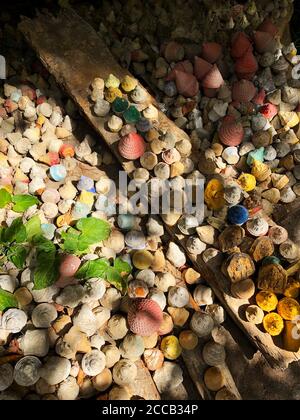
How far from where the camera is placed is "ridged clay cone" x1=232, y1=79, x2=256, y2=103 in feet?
7.73

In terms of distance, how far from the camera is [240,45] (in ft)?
8.07

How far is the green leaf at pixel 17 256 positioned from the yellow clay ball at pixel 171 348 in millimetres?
711

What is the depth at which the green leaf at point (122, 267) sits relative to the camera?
1935mm

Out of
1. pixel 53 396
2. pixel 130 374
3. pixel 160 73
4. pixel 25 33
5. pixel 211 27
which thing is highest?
pixel 211 27

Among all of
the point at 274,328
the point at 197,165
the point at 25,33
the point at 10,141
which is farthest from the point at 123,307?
the point at 25,33

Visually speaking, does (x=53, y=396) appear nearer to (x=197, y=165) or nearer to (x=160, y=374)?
(x=160, y=374)

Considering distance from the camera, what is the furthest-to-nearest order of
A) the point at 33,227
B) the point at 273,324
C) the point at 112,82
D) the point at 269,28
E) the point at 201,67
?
the point at 269,28 → the point at 201,67 → the point at 112,82 → the point at 33,227 → the point at 273,324

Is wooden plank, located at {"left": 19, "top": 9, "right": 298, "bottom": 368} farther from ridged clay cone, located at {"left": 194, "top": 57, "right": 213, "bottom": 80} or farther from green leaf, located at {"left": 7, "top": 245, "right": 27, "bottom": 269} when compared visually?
green leaf, located at {"left": 7, "top": 245, "right": 27, "bottom": 269}

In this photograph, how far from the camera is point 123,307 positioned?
6.12 ft

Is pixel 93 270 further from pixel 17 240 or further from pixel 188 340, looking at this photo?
pixel 188 340

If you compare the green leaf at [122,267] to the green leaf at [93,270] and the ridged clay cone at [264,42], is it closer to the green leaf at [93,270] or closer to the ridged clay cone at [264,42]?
the green leaf at [93,270]

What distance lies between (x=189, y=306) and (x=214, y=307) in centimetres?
11

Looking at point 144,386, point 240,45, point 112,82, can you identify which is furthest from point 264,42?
point 144,386

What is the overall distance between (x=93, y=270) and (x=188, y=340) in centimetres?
50
